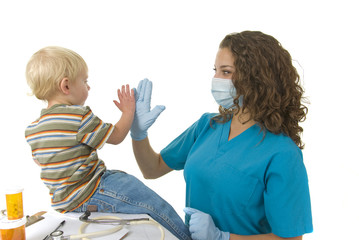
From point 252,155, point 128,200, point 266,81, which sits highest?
point 266,81

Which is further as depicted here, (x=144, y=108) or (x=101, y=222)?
(x=144, y=108)

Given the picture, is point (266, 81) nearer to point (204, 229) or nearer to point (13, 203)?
point (204, 229)

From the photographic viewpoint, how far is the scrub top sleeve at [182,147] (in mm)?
1523

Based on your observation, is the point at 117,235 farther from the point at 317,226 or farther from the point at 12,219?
the point at 317,226

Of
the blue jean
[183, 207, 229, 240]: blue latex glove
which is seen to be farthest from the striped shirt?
[183, 207, 229, 240]: blue latex glove

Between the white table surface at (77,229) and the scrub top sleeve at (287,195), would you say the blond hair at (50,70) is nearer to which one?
the white table surface at (77,229)

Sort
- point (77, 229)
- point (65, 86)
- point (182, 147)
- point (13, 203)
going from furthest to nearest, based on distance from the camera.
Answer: point (182, 147)
point (65, 86)
point (77, 229)
point (13, 203)

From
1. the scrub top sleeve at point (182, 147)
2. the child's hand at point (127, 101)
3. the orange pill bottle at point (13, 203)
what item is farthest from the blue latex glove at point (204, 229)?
the orange pill bottle at point (13, 203)

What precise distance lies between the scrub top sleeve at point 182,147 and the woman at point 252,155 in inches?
6.2

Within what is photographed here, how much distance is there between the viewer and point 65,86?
3.75ft

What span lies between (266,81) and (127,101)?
1.70 feet

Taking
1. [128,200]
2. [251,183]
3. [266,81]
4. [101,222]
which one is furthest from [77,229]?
[266,81]

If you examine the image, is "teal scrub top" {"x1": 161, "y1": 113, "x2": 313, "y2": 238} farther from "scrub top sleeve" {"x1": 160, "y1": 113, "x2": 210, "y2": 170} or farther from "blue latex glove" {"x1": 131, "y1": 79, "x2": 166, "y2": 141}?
"blue latex glove" {"x1": 131, "y1": 79, "x2": 166, "y2": 141}

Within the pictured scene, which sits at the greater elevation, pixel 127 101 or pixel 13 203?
pixel 127 101
